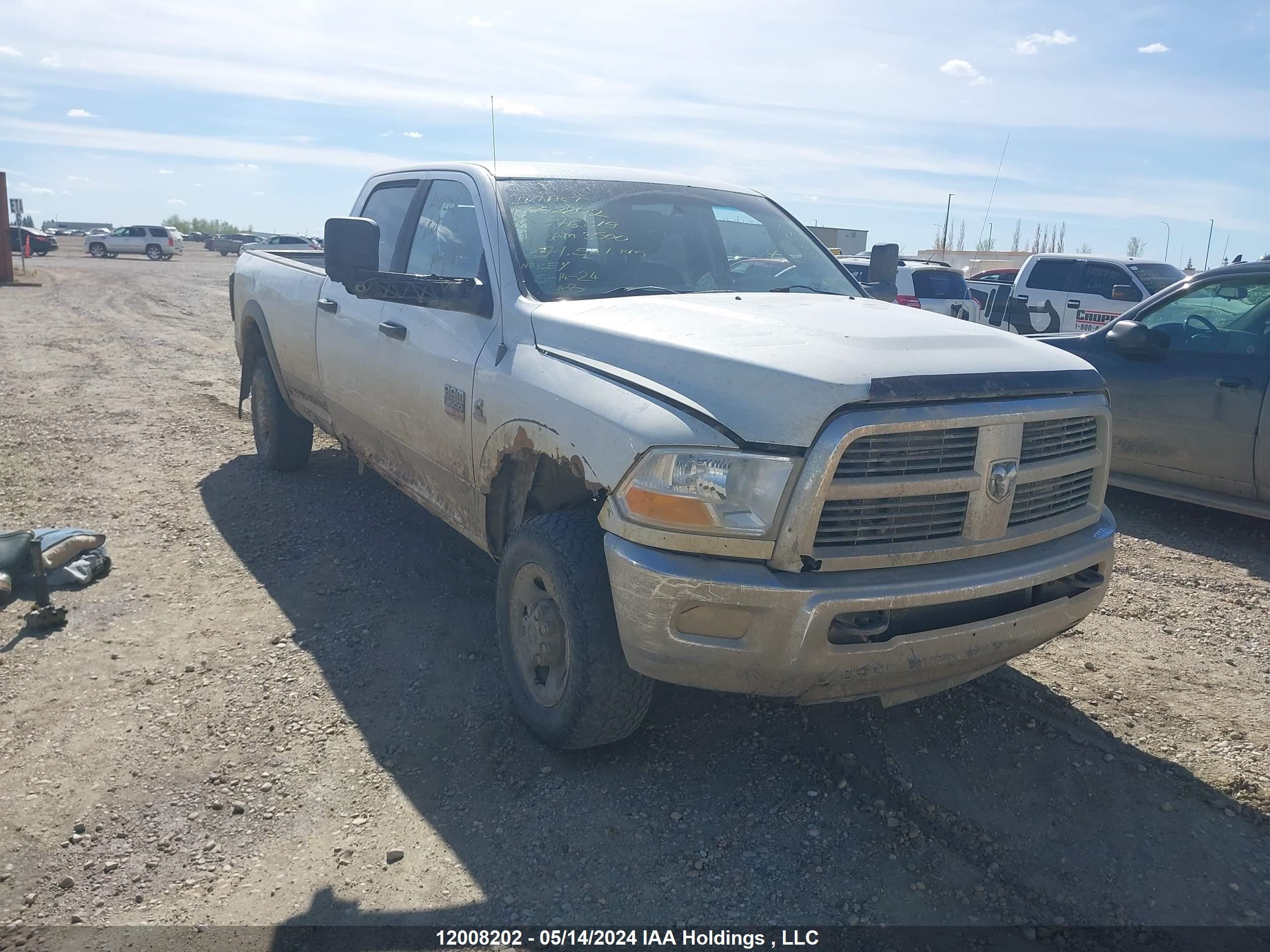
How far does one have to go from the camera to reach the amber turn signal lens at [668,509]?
277cm

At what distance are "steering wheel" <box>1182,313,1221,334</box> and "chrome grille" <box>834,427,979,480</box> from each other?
13.8 feet

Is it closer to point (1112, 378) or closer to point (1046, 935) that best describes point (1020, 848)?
point (1046, 935)

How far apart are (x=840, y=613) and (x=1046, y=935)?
0.98 metres

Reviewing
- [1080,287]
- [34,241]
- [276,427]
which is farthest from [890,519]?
[34,241]

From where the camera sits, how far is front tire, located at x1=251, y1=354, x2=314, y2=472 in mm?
6742

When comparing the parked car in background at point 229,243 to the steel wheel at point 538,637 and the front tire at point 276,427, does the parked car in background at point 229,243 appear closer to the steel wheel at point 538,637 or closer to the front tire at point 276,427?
the front tire at point 276,427

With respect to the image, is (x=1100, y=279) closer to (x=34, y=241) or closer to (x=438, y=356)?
(x=438, y=356)

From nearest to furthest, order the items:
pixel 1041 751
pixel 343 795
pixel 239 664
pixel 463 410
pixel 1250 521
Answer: pixel 343 795, pixel 1041 751, pixel 463 410, pixel 239 664, pixel 1250 521

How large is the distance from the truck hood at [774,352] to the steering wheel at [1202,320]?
3314 millimetres

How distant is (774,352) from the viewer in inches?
117

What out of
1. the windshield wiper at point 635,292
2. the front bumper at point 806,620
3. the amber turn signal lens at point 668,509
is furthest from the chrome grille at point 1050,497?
the windshield wiper at point 635,292

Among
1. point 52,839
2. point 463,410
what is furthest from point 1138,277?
point 52,839

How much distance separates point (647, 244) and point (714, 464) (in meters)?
1.70

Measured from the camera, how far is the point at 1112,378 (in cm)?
655
